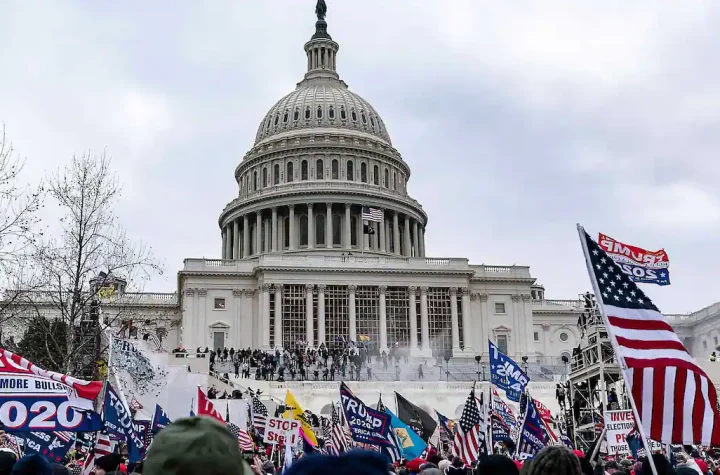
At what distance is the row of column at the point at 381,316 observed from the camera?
76.6m

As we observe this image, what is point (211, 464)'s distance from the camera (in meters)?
3.04

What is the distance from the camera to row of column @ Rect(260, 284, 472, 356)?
76.6m

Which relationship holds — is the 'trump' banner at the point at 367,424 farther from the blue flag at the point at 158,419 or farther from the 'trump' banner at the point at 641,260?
the 'trump' banner at the point at 641,260

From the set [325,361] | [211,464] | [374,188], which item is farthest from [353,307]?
[211,464]

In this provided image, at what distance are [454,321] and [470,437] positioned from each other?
59.5m

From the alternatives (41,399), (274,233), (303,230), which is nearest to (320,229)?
(303,230)

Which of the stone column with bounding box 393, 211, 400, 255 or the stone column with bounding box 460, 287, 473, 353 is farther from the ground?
the stone column with bounding box 393, 211, 400, 255

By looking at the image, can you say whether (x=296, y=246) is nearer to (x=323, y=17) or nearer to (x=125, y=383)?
(x=323, y=17)

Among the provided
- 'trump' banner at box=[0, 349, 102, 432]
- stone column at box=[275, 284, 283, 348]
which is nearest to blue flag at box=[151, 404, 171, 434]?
'trump' banner at box=[0, 349, 102, 432]

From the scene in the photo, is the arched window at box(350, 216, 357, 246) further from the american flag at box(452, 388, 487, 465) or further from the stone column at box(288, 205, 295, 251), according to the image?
the american flag at box(452, 388, 487, 465)

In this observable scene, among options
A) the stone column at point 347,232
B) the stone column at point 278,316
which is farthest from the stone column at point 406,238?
the stone column at point 278,316

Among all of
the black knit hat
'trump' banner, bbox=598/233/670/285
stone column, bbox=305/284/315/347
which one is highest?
stone column, bbox=305/284/315/347

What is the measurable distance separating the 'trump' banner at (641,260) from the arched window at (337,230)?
68.7m

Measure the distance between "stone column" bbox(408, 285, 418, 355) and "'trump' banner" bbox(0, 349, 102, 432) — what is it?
213 feet
